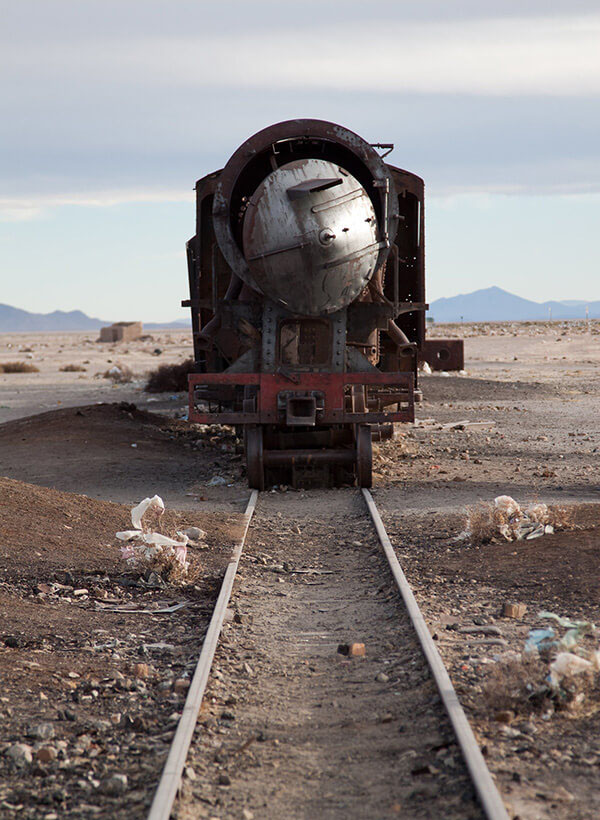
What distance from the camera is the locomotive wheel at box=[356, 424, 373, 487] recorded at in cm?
1313

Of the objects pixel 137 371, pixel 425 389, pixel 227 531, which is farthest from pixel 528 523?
pixel 137 371

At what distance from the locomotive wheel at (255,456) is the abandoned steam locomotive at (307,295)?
0.02 m

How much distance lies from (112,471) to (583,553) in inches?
332

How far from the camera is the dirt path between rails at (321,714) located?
447cm

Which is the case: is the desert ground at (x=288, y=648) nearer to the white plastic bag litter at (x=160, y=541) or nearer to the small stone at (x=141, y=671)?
the small stone at (x=141, y=671)

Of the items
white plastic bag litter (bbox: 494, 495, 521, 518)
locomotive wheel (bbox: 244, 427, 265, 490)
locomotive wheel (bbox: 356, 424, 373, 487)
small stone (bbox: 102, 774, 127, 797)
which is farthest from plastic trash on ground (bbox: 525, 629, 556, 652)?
locomotive wheel (bbox: 244, 427, 265, 490)

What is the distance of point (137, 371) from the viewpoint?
49281 mm

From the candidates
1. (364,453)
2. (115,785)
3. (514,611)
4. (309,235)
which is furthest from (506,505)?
(115,785)

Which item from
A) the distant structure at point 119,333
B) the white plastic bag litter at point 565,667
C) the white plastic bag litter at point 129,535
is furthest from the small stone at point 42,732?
the distant structure at point 119,333

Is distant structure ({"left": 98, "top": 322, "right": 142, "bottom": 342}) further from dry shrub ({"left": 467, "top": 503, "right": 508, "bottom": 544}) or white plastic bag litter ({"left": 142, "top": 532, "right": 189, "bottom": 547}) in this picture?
white plastic bag litter ({"left": 142, "top": 532, "right": 189, "bottom": 547})

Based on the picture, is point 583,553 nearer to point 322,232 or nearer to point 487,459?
point 322,232

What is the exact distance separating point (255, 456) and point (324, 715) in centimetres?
768

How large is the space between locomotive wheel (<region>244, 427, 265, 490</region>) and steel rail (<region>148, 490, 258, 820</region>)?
Result: 4.89 metres

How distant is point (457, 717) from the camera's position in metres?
5.02
